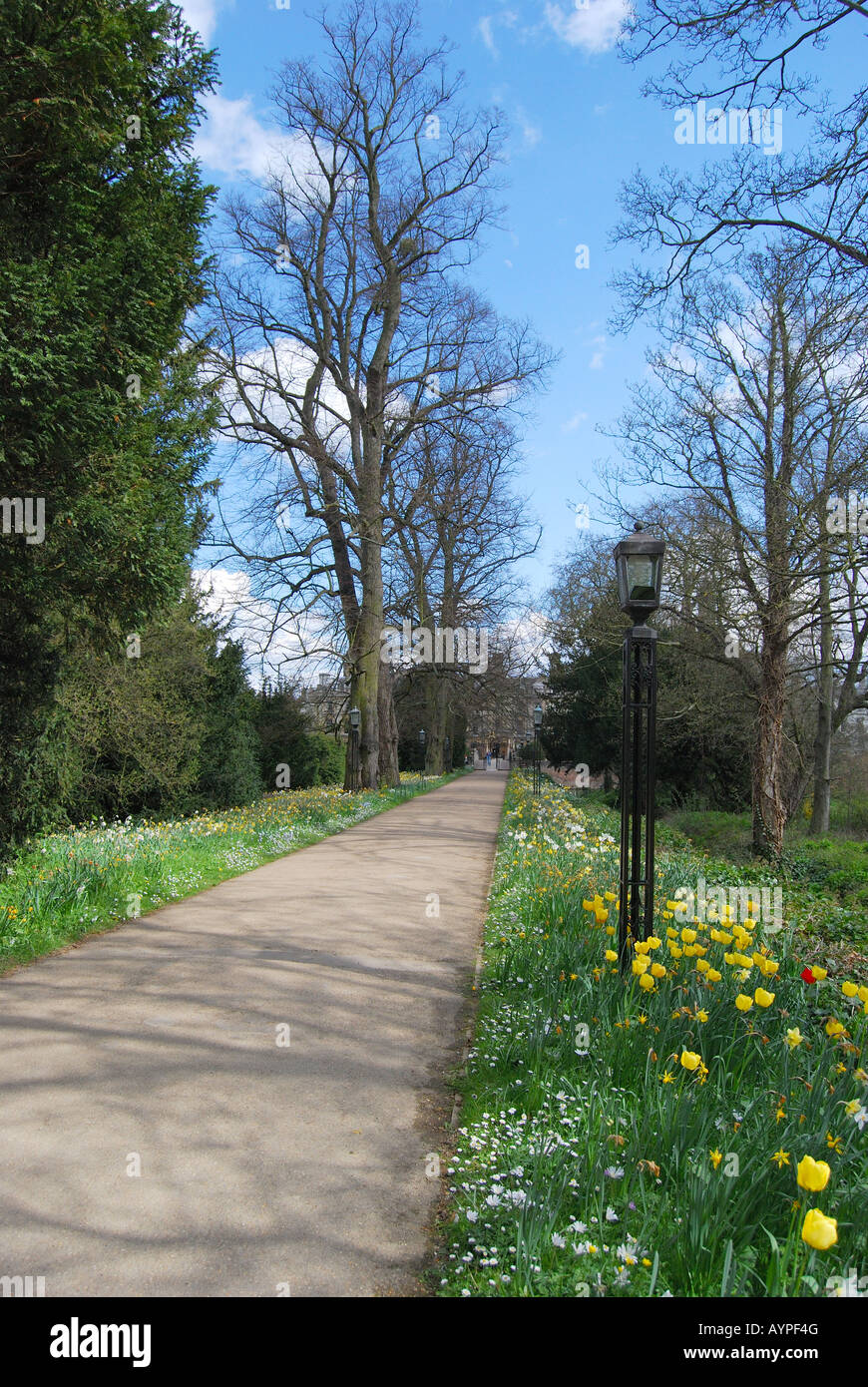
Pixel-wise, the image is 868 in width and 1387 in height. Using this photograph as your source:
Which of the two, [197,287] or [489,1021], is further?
[197,287]

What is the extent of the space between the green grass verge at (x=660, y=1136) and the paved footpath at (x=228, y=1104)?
29 cm

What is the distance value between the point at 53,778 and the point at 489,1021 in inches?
324

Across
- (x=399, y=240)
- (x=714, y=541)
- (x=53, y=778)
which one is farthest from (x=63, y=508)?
(x=399, y=240)

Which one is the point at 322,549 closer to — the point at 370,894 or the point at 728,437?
the point at 728,437

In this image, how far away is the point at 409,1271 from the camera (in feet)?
8.50
